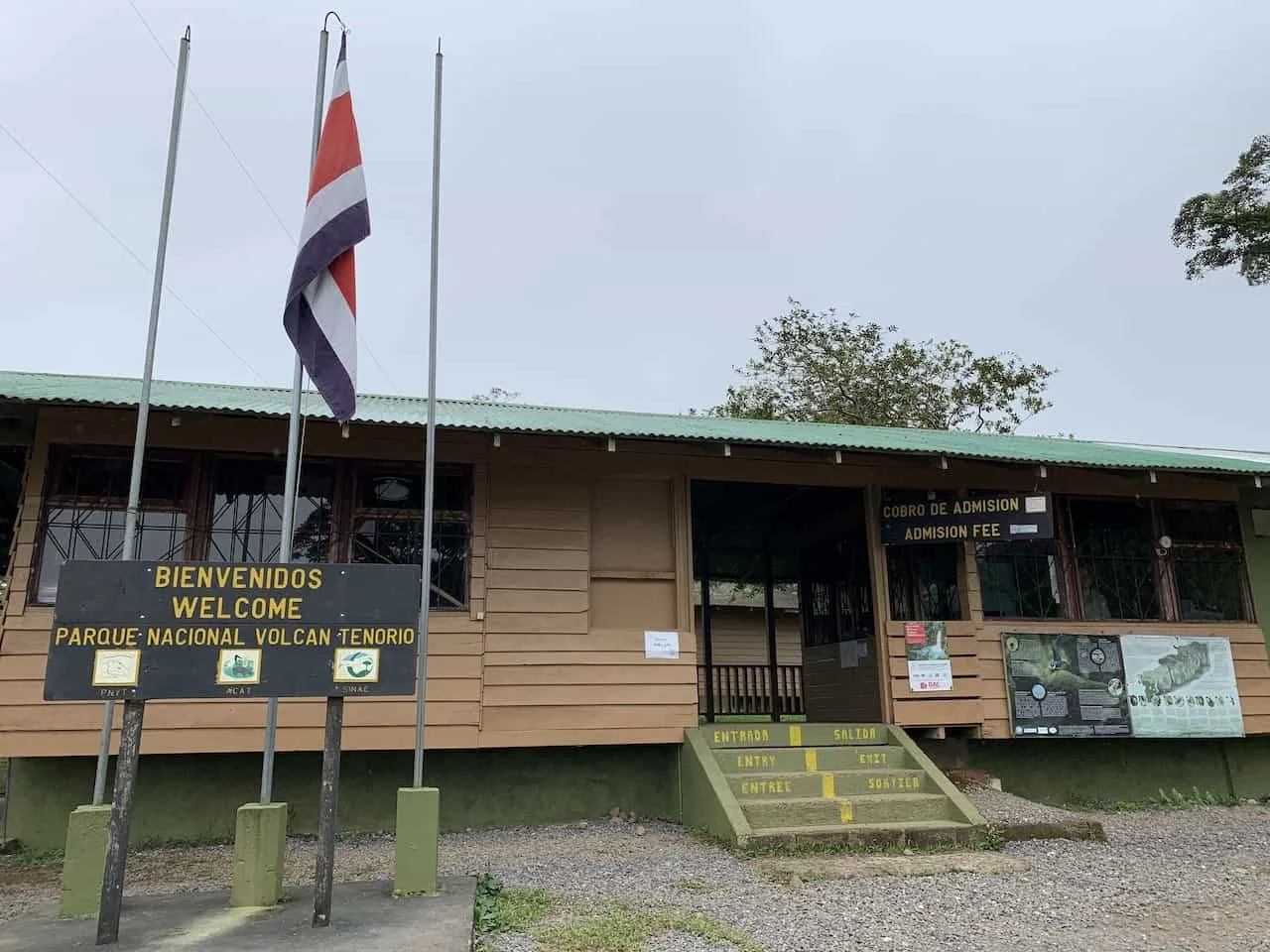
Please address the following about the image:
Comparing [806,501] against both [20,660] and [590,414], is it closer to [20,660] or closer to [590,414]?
[590,414]

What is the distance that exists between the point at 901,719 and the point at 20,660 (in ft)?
24.8

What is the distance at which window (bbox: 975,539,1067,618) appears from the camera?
9039mm

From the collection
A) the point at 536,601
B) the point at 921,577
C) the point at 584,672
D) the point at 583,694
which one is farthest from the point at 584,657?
the point at 921,577

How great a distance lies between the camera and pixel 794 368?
968 inches

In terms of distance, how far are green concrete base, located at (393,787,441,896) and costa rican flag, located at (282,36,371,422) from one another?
2.27m

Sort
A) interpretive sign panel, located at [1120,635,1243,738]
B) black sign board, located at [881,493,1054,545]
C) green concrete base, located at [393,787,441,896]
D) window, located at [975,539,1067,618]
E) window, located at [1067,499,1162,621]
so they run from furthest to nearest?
1. window, located at [1067,499,1162,621]
2. window, located at [975,539,1067,618]
3. interpretive sign panel, located at [1120,635,1243,738]
4. black sign board, located at [881,493,1054,545]
5. green concrete base, located at [393,787,441,896]

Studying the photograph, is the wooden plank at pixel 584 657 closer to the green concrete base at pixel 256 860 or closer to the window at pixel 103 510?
the window at pixel 103 510

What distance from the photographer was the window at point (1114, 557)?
9305 mm

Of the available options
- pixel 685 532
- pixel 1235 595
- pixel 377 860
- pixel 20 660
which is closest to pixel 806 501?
pixel 685 532

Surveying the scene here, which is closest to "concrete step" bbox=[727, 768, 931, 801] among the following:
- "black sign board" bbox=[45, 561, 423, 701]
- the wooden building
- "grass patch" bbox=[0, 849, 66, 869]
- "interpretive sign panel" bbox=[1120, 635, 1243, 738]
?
the wooden building

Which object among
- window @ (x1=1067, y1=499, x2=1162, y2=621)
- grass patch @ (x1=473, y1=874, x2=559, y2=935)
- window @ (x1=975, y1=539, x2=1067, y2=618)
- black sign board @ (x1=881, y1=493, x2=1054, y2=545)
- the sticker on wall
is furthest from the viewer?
window @ (x1=1067, y1=499, x2=1162, y2=621)

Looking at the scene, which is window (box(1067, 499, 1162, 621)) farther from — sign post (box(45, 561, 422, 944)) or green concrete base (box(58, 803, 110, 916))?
green concrete base (box(58, 803, 110, 916))

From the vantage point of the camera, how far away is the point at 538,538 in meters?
8.05

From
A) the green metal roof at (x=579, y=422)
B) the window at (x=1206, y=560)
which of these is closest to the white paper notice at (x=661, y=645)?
the green metal roof at (x=579, y=422)
